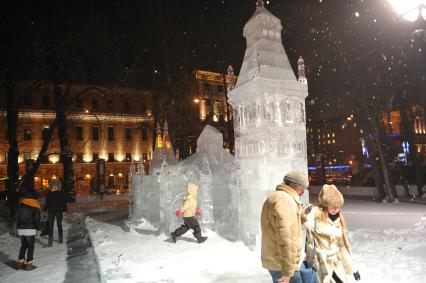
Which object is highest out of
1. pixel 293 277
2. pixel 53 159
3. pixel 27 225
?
pixel 53 159

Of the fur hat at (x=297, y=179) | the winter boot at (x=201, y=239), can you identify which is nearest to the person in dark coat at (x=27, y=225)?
the winter boot at (x=201, y=239)

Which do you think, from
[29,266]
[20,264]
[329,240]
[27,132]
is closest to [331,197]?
[329,240]

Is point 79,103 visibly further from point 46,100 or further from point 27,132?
point 27,132

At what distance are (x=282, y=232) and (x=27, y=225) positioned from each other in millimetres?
6756

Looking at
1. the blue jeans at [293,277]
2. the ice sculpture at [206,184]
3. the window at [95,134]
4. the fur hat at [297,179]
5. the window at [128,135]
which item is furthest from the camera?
the window at [128,135]

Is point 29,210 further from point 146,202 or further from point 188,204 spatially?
point 146,202

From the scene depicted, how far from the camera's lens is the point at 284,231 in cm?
333

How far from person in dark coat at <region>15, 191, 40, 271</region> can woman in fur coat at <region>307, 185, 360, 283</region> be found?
259 inches

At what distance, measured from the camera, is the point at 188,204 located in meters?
Answer: 9.12

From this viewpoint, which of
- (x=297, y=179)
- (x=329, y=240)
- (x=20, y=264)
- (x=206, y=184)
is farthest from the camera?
(x=206, y=184)

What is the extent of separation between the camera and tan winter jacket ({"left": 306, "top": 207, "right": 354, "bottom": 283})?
12.9 feet

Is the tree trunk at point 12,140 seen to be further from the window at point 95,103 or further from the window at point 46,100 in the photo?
the window at point 95,103

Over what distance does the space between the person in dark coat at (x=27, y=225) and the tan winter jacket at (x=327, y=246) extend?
6571 millimetres

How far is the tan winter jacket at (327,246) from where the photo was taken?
12.9 ft
